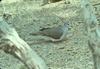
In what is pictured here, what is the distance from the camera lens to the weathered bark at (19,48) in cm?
252

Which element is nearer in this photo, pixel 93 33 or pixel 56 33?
pixel 93 33

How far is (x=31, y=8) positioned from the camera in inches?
293

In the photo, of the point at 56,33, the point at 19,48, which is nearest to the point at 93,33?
the point at 19,48

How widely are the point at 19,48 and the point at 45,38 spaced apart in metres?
2.85

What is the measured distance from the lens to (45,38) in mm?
5430

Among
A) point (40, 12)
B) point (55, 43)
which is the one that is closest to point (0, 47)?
point (55, 43)

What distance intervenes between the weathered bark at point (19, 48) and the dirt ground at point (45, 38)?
0.82 meters

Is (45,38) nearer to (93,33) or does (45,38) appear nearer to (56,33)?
(56,33)

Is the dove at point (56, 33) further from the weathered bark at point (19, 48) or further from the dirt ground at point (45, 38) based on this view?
the weathered bark at point (19, 48)

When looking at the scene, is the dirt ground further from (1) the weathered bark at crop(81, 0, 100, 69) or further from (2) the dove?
(1) the weathered bark at crop(81, 0, 100, 69)

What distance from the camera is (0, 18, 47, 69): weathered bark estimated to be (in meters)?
2.52

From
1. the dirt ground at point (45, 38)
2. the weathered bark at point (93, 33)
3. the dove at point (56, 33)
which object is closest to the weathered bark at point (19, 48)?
the weathered bark at point (93, 33)

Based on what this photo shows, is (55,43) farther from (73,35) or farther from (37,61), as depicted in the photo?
(37,61)

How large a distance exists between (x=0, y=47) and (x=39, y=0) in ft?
18.2
